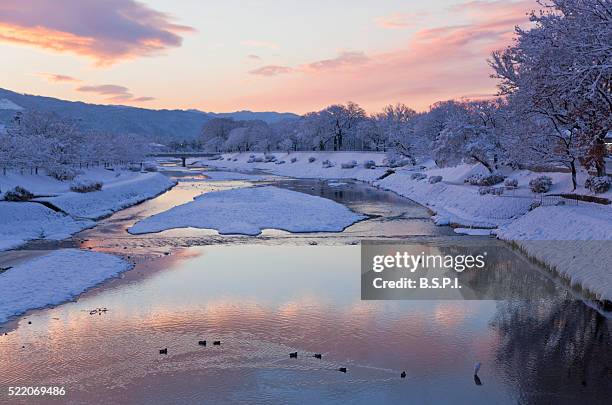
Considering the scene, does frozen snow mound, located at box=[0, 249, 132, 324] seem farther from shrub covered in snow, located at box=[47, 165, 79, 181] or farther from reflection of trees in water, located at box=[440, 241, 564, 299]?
shrub covered in snow, located at box=[47, 165, 79, 181]

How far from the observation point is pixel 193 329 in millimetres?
17688

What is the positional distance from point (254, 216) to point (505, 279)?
23.7 meters

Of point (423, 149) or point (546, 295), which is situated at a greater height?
point (423, 149)

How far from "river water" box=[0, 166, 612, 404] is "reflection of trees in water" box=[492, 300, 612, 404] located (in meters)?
0.05

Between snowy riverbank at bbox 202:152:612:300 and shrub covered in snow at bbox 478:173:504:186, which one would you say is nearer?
snowy riverbank at bbox 202:152:612:300

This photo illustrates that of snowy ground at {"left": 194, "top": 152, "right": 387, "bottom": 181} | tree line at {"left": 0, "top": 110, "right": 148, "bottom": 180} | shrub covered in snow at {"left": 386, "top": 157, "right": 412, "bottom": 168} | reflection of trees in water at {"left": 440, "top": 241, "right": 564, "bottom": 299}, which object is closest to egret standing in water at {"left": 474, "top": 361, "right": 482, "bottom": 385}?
reflection of trees in water at {"left": 440, "top": 241, "right": 564, "bottom": 299}

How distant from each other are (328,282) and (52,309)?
11.8 meters

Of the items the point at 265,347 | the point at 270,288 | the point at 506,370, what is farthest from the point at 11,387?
the point at 506,370

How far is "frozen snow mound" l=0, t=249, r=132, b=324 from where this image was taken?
20.9m

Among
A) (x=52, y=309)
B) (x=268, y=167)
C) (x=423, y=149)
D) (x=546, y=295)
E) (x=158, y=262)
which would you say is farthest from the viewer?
(x=268, y=167)

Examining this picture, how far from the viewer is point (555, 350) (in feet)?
52.0

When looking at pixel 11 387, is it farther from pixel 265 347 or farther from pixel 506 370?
pixel 506 370

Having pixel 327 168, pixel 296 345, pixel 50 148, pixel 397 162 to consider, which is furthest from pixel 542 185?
pixel 327 168

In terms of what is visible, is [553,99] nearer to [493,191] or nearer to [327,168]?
[493,191]
